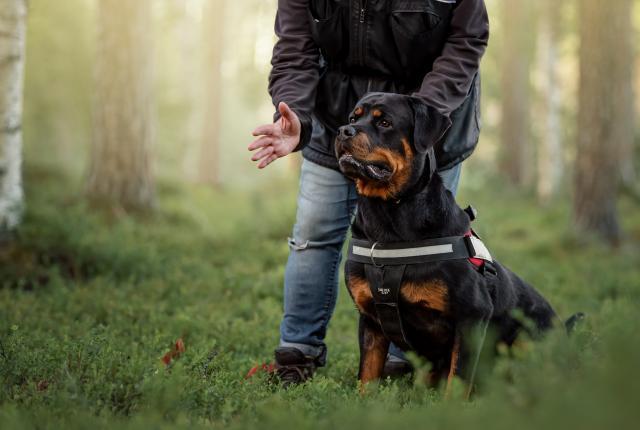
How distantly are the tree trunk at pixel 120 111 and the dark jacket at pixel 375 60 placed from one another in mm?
5905

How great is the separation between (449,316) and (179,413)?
1.45 metres

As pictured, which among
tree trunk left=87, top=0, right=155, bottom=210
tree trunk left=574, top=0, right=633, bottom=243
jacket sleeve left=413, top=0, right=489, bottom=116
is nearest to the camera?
jacket sleeve left=413, top=0, right=489, bottom=116

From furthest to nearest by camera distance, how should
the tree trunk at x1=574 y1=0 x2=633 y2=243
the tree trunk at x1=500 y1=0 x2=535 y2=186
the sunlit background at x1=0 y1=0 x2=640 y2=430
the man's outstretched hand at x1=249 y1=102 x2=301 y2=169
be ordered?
1. the tree trunk at x1=500 y1=0 x2=535 y2=186
2. the tree trunk at x1=574 y1=0 x2=633 y2=243
3. the man's outstretched hand at x1=249 y1=102 x2=301 y2=169
4. the sunlit background at x1=0 y1=0 x2=640 y2=430

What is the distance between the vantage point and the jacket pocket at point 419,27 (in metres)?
3.86

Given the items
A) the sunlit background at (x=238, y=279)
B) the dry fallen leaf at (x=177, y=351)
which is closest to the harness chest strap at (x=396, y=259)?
the sunlit background at (x=238, y=279)

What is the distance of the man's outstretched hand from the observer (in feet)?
12.0

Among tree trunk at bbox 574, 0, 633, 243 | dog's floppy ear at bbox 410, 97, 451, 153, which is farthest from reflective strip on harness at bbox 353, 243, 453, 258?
tree trunk at bbox 574, 0, 633, 243

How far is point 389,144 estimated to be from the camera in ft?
12.0

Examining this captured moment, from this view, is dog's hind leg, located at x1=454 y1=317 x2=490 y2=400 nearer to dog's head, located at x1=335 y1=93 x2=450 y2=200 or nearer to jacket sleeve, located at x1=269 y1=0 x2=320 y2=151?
dog's head, located at x1=335 y1=93 x2=450 y2=200

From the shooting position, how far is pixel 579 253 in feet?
32.1

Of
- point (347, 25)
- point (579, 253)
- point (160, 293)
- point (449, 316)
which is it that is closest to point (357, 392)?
point (449, 316)

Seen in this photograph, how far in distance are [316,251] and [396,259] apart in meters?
0.77

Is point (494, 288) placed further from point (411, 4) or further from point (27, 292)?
point (27, 292)

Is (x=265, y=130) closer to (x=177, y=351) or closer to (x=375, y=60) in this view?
(x=375, y=60)
